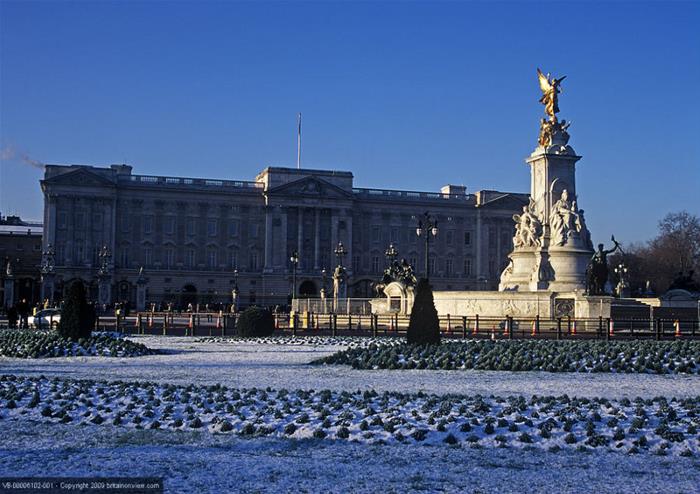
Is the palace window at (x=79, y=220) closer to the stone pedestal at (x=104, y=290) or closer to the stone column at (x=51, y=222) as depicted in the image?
the stone column at (x=51, y=222)

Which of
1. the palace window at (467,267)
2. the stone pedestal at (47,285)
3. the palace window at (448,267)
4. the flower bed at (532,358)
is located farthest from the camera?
the palace window at (467,267)

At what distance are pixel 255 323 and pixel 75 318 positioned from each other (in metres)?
9.27

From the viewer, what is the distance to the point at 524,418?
12375 mm

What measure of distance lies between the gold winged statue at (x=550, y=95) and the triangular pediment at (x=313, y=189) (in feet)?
218

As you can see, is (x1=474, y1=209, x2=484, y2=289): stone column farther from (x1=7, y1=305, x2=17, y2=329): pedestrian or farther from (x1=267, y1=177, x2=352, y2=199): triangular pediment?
(x1=7, y1=305, x2=17, y2=329): pedestrian

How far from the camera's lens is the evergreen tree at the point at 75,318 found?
87.1 ft

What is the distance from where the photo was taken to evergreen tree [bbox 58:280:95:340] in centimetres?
2656

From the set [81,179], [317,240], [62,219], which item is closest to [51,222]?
[62,219]

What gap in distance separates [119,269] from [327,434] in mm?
98910

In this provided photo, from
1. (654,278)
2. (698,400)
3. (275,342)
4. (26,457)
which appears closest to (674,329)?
(275,342)

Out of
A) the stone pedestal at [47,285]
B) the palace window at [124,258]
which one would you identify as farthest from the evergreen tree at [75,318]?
the palace window at [124,258]

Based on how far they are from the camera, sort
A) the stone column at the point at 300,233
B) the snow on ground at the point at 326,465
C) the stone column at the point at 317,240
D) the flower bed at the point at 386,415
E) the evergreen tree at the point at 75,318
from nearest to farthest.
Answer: the snow on ground at the point at 326,465
the flower bed at the point at 386,415
the evergreen tree at the point at 75,318
the stone column at the point at 300,233
the stone column at the point at 317,240

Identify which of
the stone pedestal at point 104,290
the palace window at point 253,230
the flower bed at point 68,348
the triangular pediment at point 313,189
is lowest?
the flower bed at point 68,348

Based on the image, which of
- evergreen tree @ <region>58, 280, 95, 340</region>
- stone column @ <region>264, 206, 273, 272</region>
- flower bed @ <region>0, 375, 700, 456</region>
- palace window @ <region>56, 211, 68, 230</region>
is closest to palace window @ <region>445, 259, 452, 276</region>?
stone column @ <region>264, 206, 273, 272</region>
